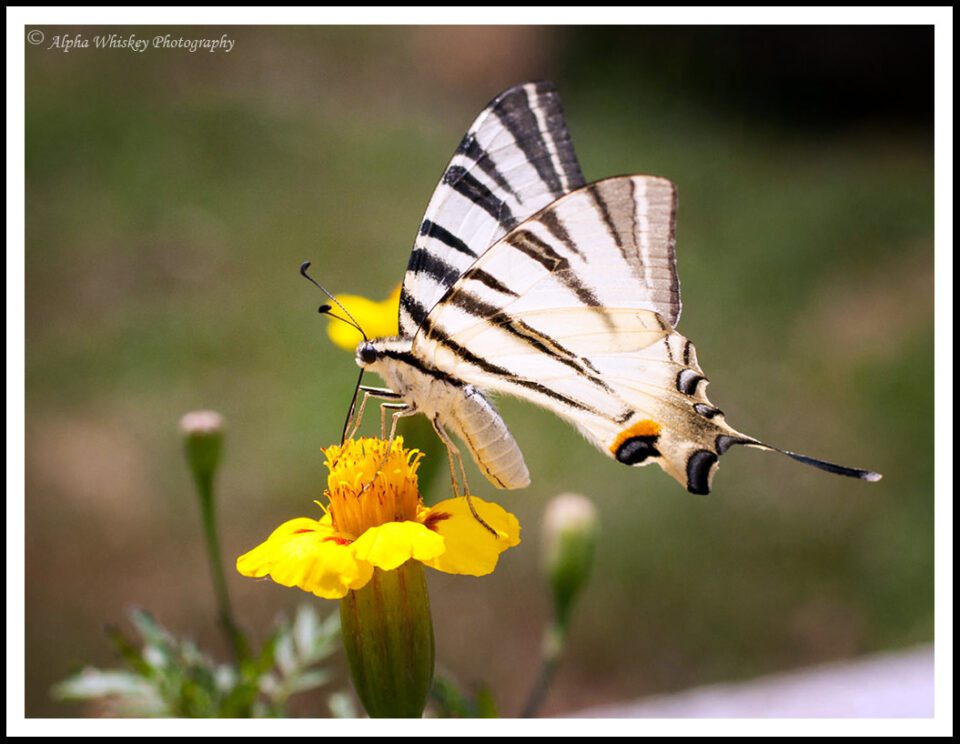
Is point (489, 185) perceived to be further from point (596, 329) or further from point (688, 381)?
point (688, 381)

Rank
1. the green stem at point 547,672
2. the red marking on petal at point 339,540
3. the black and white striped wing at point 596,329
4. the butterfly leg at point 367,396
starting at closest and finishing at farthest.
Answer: the red marking on petal at point 339,540 → the black and white striped wing at point 596,329 → the butterfly leg at point 367,396 → the green stem at point 547,672

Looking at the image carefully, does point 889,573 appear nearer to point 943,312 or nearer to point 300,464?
point 943,312

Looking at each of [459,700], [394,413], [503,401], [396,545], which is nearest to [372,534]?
[396,545]

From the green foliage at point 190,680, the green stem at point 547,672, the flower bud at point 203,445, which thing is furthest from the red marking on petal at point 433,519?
the flower bud at point 203,445

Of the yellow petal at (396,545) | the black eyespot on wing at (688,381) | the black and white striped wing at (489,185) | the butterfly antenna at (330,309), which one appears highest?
the black and white striped wing at (489,185)

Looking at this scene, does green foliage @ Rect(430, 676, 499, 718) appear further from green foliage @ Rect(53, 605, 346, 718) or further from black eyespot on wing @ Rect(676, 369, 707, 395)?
black eyespot on wing @ Rect(676, 369, 707, 395)

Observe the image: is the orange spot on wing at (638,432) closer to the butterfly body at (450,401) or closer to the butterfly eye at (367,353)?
the butterfly body at (450,401)
